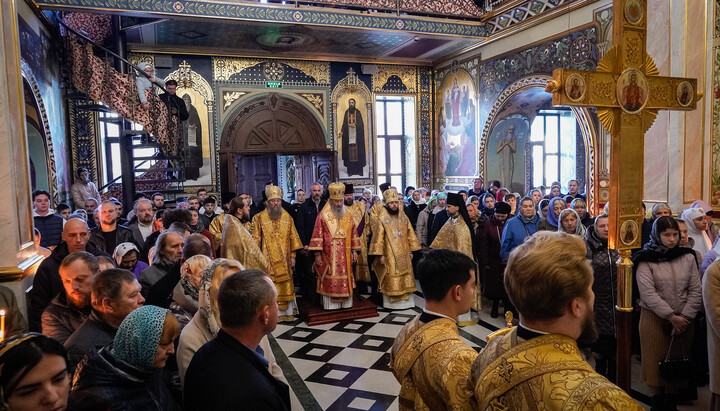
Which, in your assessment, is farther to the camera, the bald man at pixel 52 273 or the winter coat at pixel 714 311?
the bald man at pixel 52 273

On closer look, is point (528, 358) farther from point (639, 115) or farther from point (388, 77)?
point (388, 77)

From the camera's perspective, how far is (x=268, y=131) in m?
12.6

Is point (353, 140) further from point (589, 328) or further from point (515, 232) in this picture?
point (589, 328)

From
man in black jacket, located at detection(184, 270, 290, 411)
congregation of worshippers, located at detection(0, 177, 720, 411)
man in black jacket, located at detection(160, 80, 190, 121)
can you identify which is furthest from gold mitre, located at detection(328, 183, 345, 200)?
man in black jacket, located at detection(160, 80, 190, 121)

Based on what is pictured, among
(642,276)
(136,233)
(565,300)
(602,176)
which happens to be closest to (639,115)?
(642,276)

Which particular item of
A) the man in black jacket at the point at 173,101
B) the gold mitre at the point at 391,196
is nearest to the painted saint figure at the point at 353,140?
the man in black jacket at the point at 173,101

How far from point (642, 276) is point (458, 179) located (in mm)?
9168

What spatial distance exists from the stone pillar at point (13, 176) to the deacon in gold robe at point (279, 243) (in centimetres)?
281

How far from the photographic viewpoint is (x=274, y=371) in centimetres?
231

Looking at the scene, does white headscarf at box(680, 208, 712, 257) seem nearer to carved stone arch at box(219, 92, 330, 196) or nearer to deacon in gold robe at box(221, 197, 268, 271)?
deacon in gold robe at box(221, 197, 268, 271)

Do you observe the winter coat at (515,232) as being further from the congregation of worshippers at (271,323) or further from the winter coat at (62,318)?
the winter coat at (62,318)

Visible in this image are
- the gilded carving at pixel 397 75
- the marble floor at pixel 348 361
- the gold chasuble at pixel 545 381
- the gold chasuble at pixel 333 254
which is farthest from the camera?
the gilded carving at pixel 397 75

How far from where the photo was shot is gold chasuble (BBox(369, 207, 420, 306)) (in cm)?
683

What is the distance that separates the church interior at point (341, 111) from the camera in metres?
4.33
